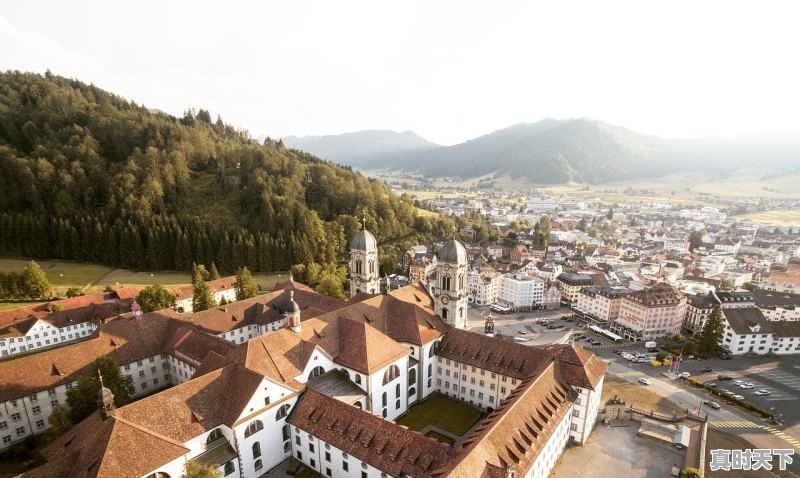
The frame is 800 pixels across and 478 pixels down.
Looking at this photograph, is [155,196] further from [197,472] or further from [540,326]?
[540,326]

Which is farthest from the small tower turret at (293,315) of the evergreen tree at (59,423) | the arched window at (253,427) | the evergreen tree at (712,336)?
the evergreen tree at (712,336)

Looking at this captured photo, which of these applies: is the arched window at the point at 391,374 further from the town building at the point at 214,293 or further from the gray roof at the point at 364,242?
the town building at the point at 214,293

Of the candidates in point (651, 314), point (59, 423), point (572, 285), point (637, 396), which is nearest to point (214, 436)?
point (59, 423)

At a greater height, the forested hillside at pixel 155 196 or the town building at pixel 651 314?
the forested hillside at pixel 155 196

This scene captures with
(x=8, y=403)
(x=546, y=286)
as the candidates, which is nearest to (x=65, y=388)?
(x=8, y=403)

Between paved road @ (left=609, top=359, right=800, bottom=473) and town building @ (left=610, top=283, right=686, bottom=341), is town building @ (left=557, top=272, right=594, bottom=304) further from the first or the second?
paved road @ (left=609, top=359, right=800, bottom=473)

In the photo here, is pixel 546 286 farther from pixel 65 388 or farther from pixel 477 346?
pixel 65 388

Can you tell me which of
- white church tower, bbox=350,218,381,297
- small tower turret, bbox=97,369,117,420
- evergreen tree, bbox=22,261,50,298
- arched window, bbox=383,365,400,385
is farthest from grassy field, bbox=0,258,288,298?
small tower turret, bbox=97,369,117,420
